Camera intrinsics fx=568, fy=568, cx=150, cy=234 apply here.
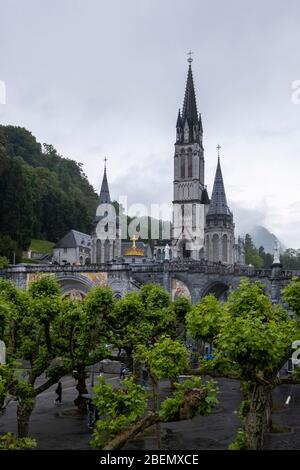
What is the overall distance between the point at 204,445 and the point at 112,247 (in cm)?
8392

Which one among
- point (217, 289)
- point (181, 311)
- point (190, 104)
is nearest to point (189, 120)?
point (190, 104)

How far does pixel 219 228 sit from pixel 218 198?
5.83 metres

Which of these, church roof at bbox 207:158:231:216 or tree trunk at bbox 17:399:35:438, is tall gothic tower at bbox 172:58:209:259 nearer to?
church roof at bbox 207:158:231:216

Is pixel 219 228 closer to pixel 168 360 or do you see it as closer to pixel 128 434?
pixel 168 360

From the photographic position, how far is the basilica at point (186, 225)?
104 metres

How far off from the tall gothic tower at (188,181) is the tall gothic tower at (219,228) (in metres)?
4.20

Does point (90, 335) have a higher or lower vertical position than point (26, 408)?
higher

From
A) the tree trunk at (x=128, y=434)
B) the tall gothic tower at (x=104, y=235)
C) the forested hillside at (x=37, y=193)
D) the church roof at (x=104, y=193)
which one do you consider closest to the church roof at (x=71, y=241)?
the tall gothic tower at (x=104, y=235)

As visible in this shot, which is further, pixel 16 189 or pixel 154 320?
pixel 16 189

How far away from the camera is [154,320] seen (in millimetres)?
28953

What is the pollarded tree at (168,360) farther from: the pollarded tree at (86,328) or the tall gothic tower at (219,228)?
the tall gothic tower at (219,228)
